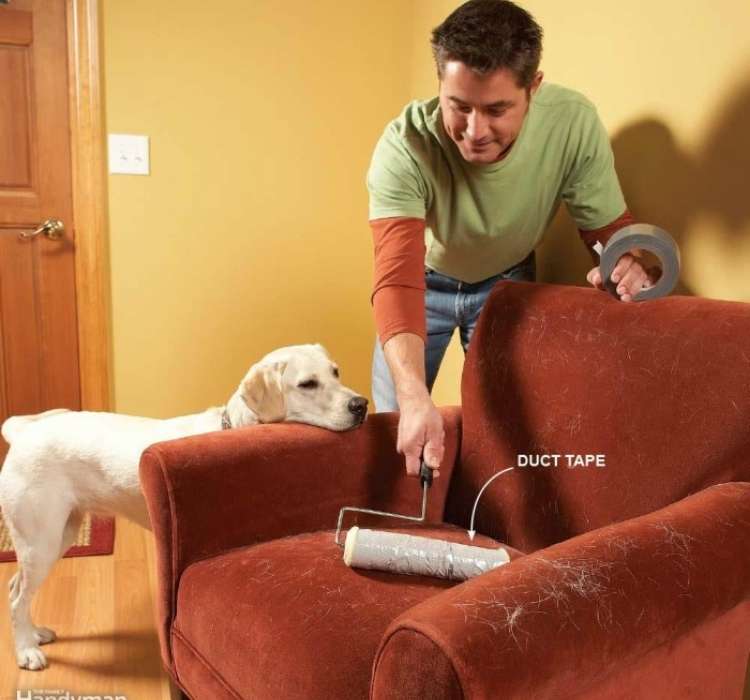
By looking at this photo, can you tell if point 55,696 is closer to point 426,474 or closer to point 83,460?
point 83,460

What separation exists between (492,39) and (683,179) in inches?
20.1

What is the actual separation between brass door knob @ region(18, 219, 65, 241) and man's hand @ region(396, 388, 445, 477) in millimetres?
1854

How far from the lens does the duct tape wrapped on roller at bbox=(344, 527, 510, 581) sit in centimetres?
117

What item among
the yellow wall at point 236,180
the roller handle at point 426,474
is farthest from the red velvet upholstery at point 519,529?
the yellow wall at point 236,180

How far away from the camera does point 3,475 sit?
1685mm

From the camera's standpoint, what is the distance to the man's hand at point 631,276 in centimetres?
138

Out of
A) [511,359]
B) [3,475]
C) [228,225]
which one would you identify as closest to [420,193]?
A: [511,359]

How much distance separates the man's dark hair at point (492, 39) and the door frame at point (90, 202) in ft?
5.26

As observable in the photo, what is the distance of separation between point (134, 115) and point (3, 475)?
1386 mm

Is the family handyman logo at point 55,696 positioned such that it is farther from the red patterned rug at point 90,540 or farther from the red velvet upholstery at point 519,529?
the red patterned rug at point 90,540

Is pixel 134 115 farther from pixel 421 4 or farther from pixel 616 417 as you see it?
pixel 616 417

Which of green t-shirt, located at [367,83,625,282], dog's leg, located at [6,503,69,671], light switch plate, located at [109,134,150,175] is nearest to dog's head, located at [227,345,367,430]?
green t-shirt, located at [367,83,625,282]

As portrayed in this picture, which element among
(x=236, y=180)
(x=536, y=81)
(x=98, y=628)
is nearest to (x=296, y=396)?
(x=536, y=81)

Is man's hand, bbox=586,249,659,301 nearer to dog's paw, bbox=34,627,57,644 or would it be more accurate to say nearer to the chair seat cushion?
the chair seat cushion
